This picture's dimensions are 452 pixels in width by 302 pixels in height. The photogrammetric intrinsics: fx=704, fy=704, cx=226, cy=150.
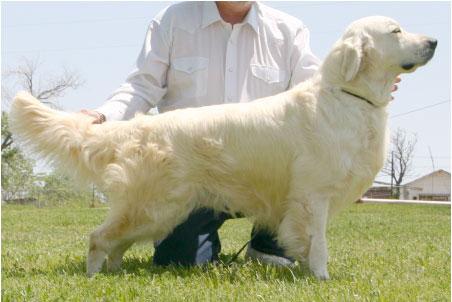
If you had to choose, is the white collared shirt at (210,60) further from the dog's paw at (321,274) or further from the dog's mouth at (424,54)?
the dog's paw at (321,274)

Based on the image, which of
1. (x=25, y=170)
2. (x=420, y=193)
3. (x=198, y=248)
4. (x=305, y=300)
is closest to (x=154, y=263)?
(x=198, y=248)

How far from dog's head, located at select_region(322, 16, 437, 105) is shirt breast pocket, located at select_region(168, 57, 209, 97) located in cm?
129

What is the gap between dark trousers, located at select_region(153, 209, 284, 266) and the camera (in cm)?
559

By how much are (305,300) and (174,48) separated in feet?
8.57

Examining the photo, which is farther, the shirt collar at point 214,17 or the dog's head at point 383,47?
the shirt collar at point 214,17

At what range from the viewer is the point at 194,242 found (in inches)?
223

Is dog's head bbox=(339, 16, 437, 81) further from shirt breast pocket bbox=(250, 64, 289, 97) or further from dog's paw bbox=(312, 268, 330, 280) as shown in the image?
dog's paw bbox=(312, 268, 330, 280)

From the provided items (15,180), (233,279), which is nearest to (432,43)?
(233,279)

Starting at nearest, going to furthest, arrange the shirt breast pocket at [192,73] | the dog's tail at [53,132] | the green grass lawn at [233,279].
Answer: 1. the green grass lawn at [233,279]
2. the dog's tail at [53,132]
3. the shirt breast pocket at [192,73]

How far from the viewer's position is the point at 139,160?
→ 4918 millimetres

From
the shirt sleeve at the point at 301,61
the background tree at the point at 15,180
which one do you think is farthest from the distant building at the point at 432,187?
the shirt sleeve at the point at 301,61

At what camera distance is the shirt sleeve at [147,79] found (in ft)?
18.4

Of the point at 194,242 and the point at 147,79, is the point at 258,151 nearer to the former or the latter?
the point at 194,242

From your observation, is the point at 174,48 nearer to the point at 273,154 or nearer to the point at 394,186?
the point at 273,154
